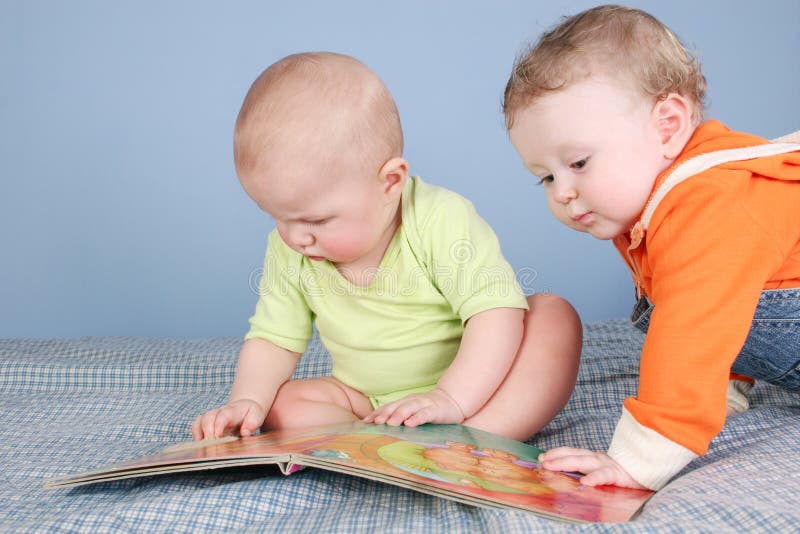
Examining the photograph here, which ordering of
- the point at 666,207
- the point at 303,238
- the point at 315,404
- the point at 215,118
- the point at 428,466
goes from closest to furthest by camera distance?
the point at 428,466
the point at 666,207
the point at 303,238
the point at 315,404
the point at 215,118

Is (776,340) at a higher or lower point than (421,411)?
higher

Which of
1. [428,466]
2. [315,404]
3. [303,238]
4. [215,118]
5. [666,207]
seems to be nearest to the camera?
[428,466]

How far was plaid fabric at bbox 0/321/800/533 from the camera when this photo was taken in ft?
2.78

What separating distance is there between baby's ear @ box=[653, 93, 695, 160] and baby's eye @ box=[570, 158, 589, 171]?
0.35 ft

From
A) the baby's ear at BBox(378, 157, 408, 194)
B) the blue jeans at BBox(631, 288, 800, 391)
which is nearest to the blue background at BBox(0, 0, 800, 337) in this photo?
the baby's ear at BBox(378, 157, 408, 194)

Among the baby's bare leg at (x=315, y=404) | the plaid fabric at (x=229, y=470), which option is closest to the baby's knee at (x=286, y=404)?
the baby's bare leg at (x=315, y=404)

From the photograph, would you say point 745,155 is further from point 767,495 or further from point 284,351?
point 284,351

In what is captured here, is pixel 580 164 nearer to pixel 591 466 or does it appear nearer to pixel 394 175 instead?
pixel 394 175

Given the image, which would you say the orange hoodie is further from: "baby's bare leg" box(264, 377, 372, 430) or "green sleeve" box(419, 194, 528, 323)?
"baby's bare leg" box(264, 377, 372, 430)

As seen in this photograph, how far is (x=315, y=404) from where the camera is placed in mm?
1269

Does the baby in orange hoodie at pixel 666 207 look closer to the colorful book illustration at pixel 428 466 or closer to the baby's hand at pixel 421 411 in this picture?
the colorful book illustration at pixel 428 466

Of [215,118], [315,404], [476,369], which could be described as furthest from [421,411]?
[215,118]

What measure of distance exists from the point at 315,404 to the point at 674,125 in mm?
624

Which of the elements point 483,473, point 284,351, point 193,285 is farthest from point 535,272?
point 483,473
